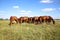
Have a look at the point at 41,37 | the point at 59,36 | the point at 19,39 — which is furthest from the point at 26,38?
the point at 59,36

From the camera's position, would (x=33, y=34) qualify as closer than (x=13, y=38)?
No

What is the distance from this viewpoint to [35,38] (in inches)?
208

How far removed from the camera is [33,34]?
567 centimetres

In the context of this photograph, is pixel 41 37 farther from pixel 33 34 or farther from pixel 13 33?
pixel 13 33

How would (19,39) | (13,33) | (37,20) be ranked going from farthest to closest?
(37,20), (13,33), (19,39)

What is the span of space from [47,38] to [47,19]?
18.4 ft

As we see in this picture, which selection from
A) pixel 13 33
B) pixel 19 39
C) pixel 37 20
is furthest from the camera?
pixel 37 20

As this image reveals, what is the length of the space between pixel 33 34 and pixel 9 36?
1.06 m

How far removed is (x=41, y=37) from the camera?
5375 millimetres

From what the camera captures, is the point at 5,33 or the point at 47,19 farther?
the point at 47,19

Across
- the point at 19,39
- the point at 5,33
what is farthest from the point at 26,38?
the point at 5,33

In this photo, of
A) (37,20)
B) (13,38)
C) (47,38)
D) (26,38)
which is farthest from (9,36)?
(37,20)

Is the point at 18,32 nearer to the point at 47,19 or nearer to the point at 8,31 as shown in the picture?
the point at 8,31

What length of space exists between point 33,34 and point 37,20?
17.3ft
